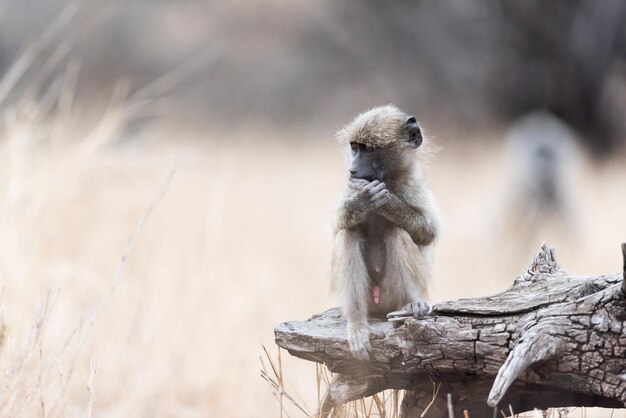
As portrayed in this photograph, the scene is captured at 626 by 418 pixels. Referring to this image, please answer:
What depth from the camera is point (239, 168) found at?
10.6m

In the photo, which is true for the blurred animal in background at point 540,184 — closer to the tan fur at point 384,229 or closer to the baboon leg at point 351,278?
the tan fur at point 384,229

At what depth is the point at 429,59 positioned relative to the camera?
14734mm

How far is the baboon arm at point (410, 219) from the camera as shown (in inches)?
144

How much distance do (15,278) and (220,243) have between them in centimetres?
211

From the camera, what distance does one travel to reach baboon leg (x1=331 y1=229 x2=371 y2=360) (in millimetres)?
3458

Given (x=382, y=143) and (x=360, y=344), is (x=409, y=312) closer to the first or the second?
(x=360, y=344)

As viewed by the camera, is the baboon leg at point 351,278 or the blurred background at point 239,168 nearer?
the baboon leg at point 351,278

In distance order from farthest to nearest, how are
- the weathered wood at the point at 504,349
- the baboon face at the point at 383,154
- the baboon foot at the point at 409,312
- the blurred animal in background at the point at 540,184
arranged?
the blurred animal in background at the point at 540,184, the baboon face at the point at 383,154, the baboon foot at the point at 409,312, the weathered wood at the point at 504,349

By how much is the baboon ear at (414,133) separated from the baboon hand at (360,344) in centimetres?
92

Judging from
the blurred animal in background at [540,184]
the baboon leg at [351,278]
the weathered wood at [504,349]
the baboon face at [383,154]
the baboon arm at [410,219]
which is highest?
the blurred animal in background at [540,184]

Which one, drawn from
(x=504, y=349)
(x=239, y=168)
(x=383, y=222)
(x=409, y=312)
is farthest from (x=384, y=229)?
(x=239, y=168)

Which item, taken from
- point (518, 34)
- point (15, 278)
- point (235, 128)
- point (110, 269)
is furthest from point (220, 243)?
point (518, 34)

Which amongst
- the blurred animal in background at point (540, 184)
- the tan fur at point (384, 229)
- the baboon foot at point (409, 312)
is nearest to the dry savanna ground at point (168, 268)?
the blurred animal in background at point (540, 184)

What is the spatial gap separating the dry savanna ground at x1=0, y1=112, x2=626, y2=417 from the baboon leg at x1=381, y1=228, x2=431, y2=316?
19.3 inches
